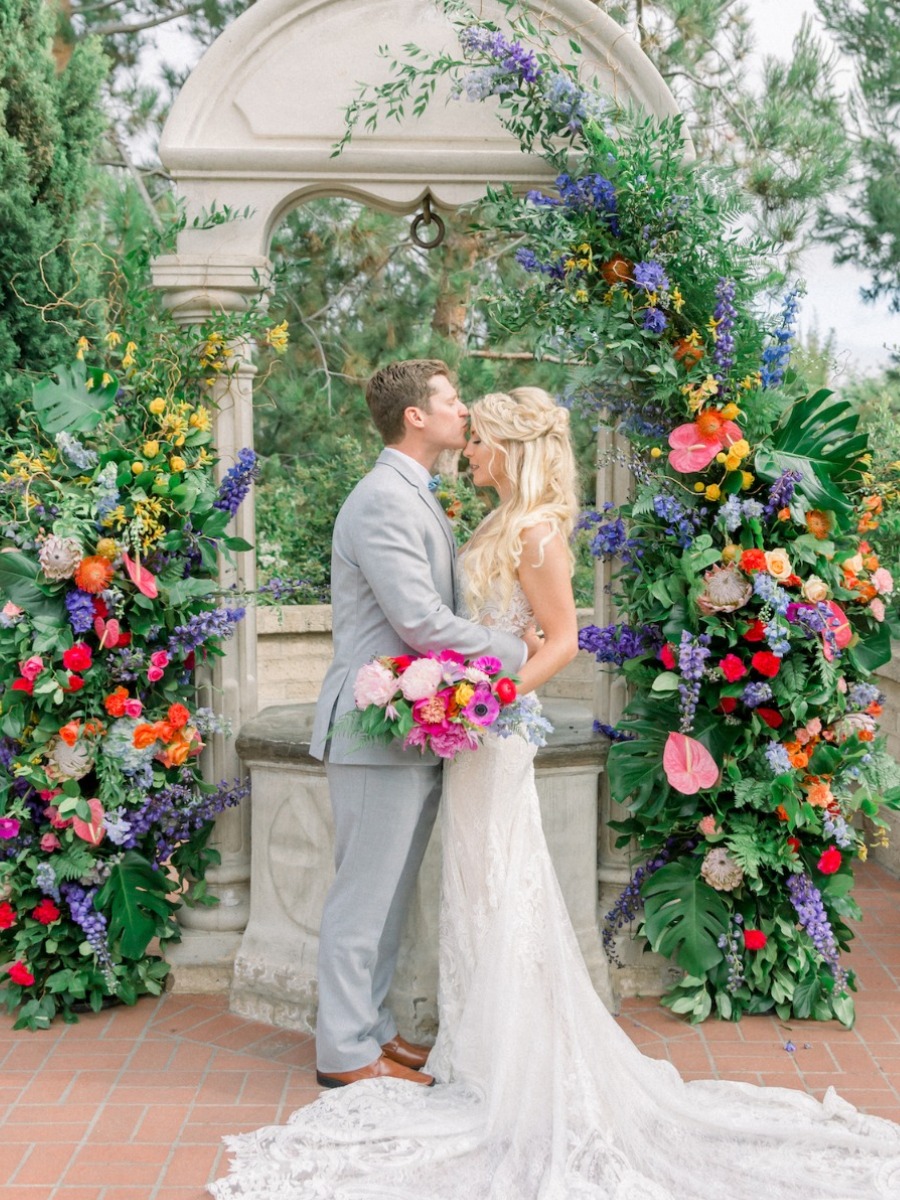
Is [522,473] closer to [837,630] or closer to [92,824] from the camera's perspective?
[837,630]

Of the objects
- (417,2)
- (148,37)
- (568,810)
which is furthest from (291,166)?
(148,37)

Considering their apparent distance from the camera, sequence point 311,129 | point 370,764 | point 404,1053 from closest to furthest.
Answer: point 370,764 < point 404,1053 < point 311,129

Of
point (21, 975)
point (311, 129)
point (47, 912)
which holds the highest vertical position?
point (311, 129)

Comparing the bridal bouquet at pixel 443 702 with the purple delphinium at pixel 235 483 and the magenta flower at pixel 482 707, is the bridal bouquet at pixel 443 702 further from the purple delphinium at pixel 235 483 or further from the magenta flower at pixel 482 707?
the purple delphinium at pixel 235 483

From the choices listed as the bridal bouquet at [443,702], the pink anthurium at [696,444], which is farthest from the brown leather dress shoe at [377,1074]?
the pink anthurium at [696,444]

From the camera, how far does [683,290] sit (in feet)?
12.8

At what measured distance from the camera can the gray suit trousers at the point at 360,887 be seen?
3.53 metres

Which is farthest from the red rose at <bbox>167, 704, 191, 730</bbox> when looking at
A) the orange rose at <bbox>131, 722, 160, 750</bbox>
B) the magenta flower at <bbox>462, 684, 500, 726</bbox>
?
the magenta flower at <bbox>462, 684, 500, 726</bbox>

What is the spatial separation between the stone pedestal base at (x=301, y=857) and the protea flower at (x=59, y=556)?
0.82 meters

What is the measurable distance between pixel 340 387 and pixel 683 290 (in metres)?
5.95

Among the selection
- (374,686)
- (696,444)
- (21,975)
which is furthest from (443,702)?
(21,975)

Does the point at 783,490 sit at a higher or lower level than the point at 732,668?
higher

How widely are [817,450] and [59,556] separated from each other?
7.49 ft

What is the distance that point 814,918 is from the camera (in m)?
3.98
